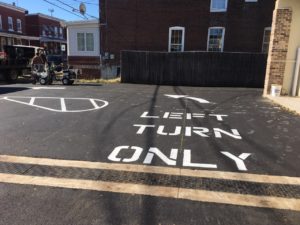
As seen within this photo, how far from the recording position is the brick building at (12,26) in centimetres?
3206

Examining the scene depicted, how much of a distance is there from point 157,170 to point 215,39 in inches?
660

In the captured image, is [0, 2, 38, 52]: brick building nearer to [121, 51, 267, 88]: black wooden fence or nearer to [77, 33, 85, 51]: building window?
[77, 33, 85, 51]: building window

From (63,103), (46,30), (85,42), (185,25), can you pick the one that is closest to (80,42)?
(85,42)

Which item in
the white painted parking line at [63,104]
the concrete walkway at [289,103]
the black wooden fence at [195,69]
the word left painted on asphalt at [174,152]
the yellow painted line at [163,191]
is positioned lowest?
the yellow painted line at [163,191]

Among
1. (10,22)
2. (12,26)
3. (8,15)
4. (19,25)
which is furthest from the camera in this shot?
(19,25)

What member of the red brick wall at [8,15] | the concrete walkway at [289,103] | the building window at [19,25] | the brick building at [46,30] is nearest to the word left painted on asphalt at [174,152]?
the concrete walkway at [289,103]

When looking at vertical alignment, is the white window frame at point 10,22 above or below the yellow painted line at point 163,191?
above

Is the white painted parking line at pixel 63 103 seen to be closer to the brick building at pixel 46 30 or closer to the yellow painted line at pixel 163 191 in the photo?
the yellow painted line at pixel 163 191

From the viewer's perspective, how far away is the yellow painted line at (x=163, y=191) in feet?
9.91

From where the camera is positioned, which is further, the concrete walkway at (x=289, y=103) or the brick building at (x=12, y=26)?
the brick building at (x=12, y=26)

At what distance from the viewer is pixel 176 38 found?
19297 mm

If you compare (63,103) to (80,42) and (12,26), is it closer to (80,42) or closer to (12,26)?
(80,42)

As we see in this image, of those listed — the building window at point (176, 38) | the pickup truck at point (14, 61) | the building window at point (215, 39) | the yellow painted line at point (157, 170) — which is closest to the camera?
the yellow painted line at point (157, 170)

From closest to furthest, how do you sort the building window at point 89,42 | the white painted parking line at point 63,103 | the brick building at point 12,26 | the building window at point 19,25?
the white painted parking line at point 63,103
the building window at point 89,42
the brick building at point 12,26
the building window at point 19,25
